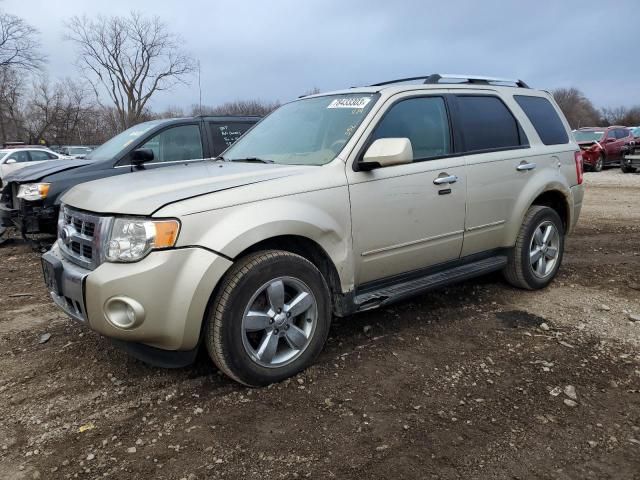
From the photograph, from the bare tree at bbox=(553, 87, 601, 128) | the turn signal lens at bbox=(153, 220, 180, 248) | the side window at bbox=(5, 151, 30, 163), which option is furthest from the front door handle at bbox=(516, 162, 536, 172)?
the bare tree at bbox=(553, 87, 601, 128)

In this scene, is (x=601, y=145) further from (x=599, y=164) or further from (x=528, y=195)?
(x=528, y=195)

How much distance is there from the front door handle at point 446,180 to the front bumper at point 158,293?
5.91 feet

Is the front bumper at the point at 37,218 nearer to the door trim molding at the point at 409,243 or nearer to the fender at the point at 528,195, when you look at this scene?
the door trim molding at the point at 409,243

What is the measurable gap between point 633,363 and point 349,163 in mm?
2301

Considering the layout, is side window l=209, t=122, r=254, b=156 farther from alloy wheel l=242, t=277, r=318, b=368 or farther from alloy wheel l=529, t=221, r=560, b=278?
alloy wheel l=242, t=277, r=318, b=368

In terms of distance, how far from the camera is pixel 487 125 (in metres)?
4.51

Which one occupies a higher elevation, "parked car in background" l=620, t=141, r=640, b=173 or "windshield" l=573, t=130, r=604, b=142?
"windshield" l=573, t=130, r=604, b=142

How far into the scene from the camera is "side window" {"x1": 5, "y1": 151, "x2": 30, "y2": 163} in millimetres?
17150

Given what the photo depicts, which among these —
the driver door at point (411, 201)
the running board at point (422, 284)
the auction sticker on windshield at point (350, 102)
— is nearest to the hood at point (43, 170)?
the auction sticker on windshield at point (350, 102)

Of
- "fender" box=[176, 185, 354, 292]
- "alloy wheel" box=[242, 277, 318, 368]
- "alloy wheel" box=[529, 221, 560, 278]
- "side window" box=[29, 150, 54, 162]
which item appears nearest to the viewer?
"fender" box=[176, 185, 354, 292]

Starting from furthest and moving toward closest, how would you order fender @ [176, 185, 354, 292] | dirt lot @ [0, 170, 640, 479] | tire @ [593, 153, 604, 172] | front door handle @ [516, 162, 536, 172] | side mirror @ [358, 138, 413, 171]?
1. tire @ [593, 153, 604, 172]
2. front door handle @ [516, 162, 536, 172]
3. side mirror @ [358, 138, 413, 171]
4. fender @ [176, 185, 354, 292]
5. dirt lot @ [0, 170, 640, 479]

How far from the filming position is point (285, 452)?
258 cm

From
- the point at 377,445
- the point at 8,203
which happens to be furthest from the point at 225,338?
the point at 8,203

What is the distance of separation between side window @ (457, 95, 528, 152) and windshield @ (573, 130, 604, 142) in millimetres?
18142
